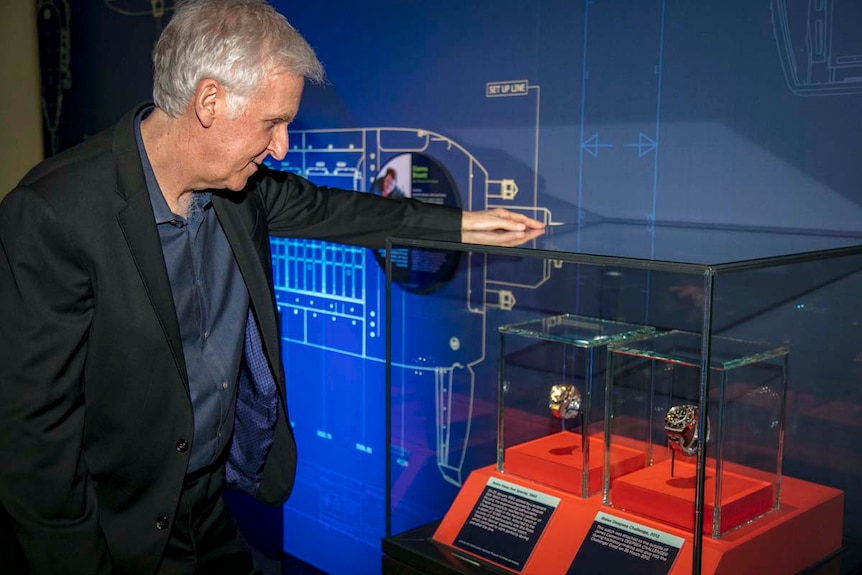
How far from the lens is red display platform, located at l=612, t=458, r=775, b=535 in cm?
183

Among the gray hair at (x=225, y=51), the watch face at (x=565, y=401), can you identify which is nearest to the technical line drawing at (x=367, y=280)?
the watch face at (x=565, y=401)

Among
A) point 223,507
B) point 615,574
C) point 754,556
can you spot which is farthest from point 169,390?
point 754,556

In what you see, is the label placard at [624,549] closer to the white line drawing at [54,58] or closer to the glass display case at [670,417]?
the glass display case at [670,417]

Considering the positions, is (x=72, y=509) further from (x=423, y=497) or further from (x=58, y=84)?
(x=58, y=84)

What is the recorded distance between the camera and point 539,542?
2.02m

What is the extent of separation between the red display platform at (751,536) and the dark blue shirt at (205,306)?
25.8 inches

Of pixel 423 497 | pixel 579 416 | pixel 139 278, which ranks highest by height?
pixel 139 278

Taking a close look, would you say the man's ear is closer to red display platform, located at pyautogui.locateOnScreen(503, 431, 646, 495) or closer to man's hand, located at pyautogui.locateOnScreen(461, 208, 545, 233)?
man's hand, located at pyautogui.locateOnScreen(461, 208, 545, 233)

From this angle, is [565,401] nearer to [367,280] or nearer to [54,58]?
[367,280]

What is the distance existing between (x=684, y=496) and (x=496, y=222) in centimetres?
80

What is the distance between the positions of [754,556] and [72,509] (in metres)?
1.38

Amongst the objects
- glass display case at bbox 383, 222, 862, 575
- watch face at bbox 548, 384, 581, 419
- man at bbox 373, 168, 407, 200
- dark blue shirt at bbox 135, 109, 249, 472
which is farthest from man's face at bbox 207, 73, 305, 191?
man at bbox 373, 168, 407, 200

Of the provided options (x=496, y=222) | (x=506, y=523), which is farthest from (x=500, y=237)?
(x=506, y=523)

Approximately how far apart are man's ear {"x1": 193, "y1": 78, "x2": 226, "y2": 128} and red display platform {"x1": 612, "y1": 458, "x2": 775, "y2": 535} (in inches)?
45.9
